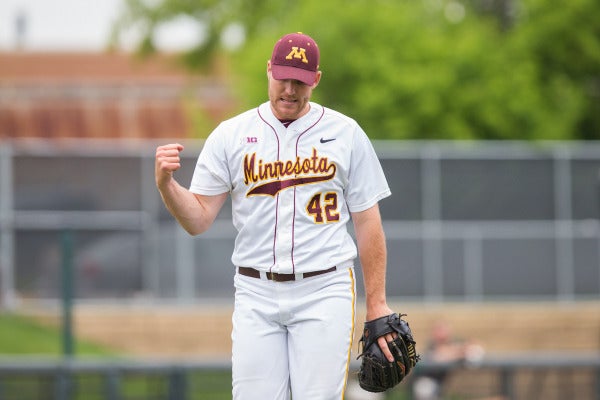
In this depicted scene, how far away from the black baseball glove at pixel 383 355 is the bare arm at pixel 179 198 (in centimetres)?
88

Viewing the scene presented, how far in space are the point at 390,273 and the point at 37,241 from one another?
5.33 metres

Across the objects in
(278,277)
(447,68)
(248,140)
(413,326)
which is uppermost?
(447,68)

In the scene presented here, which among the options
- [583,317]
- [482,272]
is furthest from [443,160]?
[583,317]

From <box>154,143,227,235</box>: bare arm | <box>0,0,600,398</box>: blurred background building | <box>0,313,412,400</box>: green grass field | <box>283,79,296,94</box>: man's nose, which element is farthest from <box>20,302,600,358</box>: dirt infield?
<box>283,79,296,94</box>: man's nose

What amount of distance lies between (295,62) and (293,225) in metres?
0.73

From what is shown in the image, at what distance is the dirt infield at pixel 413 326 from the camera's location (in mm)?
18594

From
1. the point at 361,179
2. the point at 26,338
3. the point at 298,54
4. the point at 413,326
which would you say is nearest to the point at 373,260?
the point at 361,179

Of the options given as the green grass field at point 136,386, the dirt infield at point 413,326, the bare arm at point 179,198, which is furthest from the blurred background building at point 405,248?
the bare arm at point 179,198

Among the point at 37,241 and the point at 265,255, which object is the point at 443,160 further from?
the point at 265,255

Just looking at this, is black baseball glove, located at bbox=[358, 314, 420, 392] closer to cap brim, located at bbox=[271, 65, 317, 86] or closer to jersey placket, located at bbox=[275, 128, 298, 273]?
jersey placket, located at bbox=[275, 128, 298, 273]

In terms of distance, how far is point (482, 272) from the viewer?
19.9 m

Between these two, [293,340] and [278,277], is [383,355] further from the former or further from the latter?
[278,277]

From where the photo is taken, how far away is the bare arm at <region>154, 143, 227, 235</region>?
557cm

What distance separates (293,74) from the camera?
564 centimetres
